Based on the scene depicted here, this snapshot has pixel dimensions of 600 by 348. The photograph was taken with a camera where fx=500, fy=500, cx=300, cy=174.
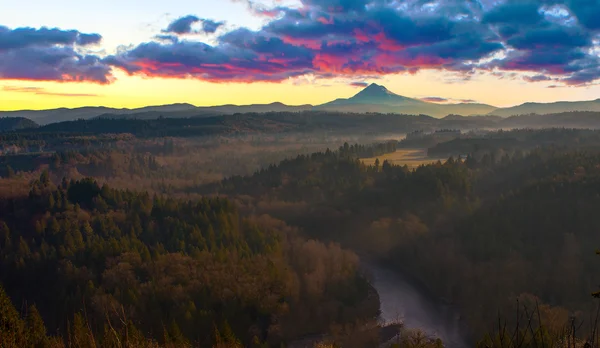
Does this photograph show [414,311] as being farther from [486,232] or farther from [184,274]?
[184,274]

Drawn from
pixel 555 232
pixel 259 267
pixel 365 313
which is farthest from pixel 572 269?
pixel 259 267

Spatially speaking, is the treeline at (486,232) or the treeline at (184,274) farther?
the treeline at (486,232)

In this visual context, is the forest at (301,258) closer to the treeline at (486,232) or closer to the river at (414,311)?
the treeline at (486,232)

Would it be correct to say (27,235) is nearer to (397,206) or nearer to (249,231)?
(249,231)

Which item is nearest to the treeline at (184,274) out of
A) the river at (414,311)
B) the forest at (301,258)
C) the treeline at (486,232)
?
the forest at (301,258)

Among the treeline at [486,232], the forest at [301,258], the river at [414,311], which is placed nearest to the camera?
the forest at [301,258]

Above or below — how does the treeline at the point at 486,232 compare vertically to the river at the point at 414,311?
above

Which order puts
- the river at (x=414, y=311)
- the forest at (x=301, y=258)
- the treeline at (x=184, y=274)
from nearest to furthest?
the treeline at (x=184, y=274) → the forest at (x=301, y=258) → the river at (x=414, y=311)
